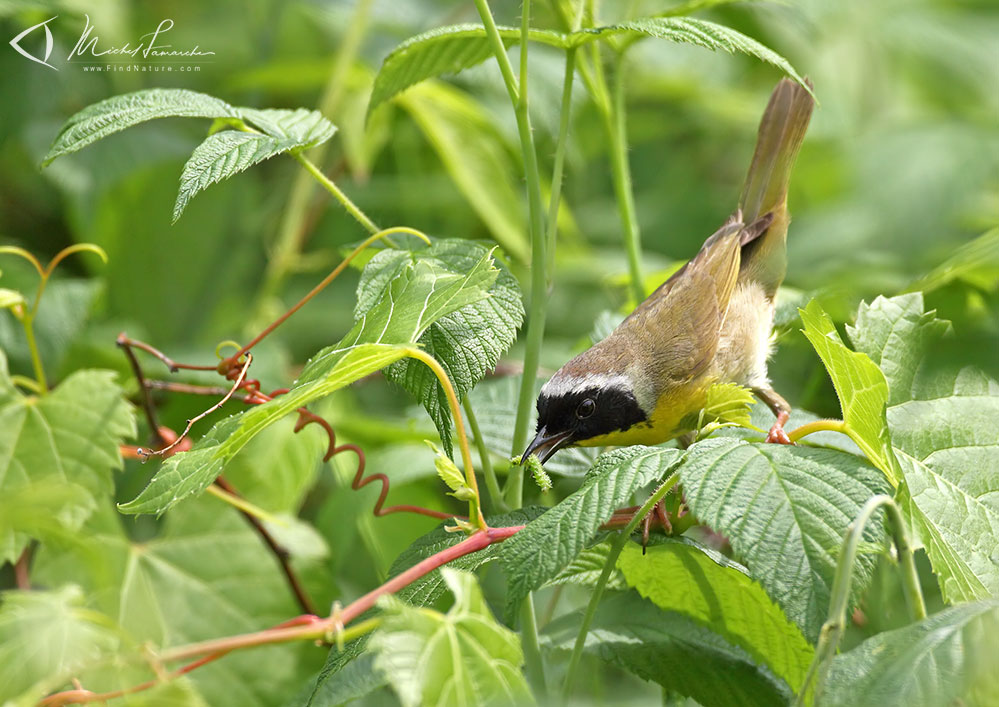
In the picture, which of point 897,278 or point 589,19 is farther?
point 897,278

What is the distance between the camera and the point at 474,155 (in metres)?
3.74

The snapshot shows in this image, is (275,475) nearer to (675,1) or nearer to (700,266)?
(700,266)

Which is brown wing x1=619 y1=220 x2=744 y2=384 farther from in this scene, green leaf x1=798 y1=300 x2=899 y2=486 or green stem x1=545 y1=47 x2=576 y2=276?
green leaf x1=798 y1=300 x2=899 y2=486

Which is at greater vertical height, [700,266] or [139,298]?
[700,266]

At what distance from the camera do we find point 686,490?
1.32m

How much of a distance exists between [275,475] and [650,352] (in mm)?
1254

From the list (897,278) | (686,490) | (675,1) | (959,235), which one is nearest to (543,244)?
(686,490)

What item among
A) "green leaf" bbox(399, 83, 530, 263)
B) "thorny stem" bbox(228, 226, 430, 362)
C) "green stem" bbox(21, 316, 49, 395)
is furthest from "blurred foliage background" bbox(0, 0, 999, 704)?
"green stem" bbox(21, 316, 49, 395)

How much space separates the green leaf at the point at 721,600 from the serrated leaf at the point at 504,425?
413mm

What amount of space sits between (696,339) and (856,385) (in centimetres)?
131

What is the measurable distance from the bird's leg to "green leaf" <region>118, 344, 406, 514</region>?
692 mm

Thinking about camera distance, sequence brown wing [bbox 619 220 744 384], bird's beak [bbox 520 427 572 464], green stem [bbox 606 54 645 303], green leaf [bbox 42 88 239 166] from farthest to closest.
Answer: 1. brown wing [bbox 619 220 744 384]
2. green stem [bbox 606 54 645 303]
3. bird's beak [bbox 520 427 572 464]
4. green leaf [bbox 42 88 239 166]

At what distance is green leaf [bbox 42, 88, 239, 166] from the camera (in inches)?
64.9

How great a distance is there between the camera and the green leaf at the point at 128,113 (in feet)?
5.41
